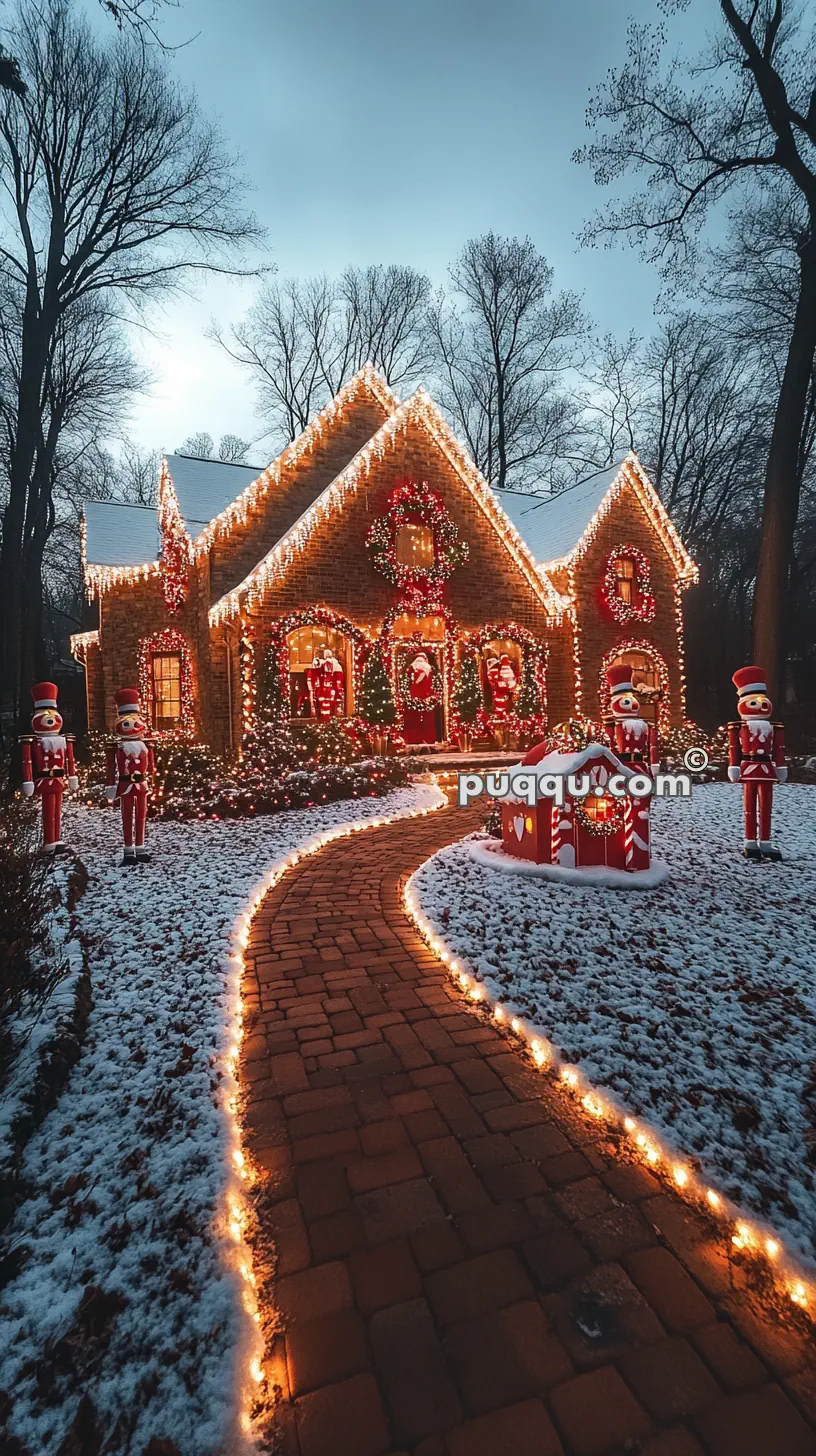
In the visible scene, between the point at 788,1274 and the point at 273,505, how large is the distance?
14.1 meters

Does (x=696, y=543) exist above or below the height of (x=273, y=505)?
above

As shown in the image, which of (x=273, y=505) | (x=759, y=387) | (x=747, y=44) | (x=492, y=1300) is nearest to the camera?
(x=492, y=1300)

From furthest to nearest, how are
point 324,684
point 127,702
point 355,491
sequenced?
1. point 355,491
2. point 324,684
3. point 127,702

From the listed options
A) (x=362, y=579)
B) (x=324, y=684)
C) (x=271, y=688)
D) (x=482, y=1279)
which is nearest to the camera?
(x=482, y=1279)

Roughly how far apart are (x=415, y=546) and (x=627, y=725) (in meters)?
9.42

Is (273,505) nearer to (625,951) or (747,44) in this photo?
(747,44)

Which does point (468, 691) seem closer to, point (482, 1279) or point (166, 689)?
point (166, 689)

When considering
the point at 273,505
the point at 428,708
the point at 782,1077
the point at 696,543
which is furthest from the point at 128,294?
the point at 696,543

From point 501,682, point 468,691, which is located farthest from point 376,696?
point 501,682

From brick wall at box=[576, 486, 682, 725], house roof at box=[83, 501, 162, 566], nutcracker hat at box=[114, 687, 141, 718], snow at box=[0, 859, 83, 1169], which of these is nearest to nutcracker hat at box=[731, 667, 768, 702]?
snow at box=[0, 859, 83, 1169]

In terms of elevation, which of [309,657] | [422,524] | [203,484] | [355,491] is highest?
[203,484]

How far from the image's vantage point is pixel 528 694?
1528 centimetres

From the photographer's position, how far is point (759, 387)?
68.8 feet

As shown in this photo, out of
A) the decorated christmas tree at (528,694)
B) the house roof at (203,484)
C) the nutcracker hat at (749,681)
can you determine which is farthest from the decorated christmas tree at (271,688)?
the nutcracker hat at (749,681)
